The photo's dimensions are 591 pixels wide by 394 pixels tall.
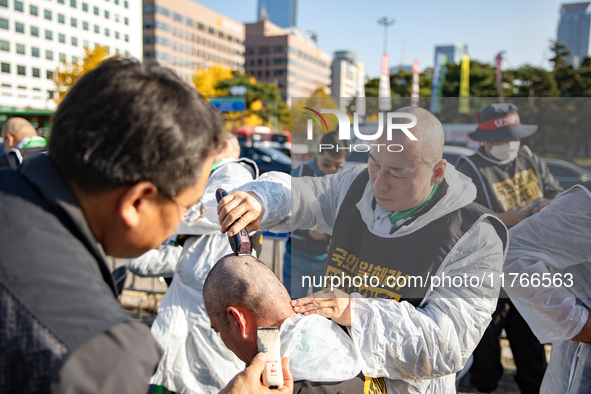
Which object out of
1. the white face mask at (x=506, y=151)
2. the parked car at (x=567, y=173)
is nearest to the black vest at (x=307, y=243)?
the white face mask at (x=506, y=151)

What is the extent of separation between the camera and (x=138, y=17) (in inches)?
2761

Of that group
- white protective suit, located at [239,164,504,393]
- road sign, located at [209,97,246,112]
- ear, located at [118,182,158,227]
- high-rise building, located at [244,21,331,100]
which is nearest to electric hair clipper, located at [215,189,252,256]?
white protective suit, located at [239,164,504,393]

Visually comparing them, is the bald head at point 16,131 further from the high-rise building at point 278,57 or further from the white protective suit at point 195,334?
the high-rise building at point 278,57

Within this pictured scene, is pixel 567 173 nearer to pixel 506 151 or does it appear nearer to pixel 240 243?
pixel 506 151

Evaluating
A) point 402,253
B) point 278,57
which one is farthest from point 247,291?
point 278,57

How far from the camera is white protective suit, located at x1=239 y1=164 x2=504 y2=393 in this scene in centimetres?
156

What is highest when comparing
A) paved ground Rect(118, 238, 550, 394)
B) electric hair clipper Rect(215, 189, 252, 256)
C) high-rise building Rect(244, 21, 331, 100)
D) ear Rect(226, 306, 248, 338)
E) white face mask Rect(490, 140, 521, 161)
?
high-rise building Rect(244, 21, 331, 100)

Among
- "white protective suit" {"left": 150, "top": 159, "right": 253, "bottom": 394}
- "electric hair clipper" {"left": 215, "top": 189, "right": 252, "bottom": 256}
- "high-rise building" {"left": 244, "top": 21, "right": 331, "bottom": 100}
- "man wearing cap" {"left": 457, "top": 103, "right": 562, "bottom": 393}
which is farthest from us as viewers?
"high-rise building" {"left": 244, "top": 21, "right": 331, "bottom": 100}

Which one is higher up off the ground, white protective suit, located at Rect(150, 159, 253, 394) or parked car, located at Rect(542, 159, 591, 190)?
parked car, located at Rect(542, 159, 591, 190)

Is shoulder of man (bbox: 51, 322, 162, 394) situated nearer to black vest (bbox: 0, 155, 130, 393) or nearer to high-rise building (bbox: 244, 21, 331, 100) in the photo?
black vest (bbox: 0, 155, 130, 393)

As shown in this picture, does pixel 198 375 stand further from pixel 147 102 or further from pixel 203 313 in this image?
pixel 147 102

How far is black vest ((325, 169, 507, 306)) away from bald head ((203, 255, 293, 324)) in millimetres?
400

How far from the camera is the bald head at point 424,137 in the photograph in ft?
5.86

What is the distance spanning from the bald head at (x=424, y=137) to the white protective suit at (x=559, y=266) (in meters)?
0.63
